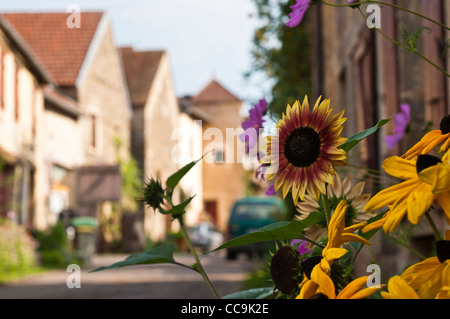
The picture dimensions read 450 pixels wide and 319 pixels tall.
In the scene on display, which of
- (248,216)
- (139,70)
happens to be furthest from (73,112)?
(139,70)

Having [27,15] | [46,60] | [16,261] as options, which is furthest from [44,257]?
[27,15]

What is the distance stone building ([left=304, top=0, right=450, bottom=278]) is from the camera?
4.31 metres

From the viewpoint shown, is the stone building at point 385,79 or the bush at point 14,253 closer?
the stone building at point 385,79

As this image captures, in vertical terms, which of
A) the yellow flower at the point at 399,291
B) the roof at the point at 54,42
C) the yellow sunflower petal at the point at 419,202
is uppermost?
the roof at the point at 54,42

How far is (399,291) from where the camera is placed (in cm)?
61

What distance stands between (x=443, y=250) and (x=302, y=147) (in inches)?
7.6

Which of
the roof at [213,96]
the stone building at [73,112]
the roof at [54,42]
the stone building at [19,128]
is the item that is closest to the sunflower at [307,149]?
the stone building at [19,128]

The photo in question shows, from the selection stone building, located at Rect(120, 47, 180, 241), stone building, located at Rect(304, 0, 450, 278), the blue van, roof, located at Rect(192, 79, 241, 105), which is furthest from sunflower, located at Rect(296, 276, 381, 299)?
roof, located at Rect(192, 79, 241, 105)

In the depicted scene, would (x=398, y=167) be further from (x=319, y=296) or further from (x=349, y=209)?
(x=349, y=209)

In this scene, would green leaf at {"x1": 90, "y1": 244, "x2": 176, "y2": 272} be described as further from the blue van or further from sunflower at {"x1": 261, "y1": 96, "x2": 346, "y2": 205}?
the blue van

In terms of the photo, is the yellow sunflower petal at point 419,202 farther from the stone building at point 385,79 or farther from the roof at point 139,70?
the roof at point 139,70

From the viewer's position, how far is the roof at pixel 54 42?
21531mm

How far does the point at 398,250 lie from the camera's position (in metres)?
5.95
